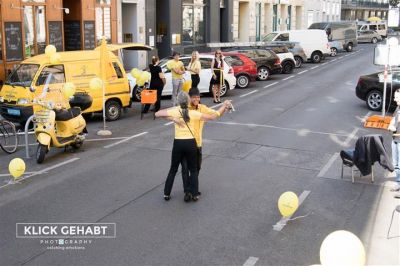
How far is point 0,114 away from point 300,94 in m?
10.9

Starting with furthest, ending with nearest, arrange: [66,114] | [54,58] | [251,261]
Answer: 1. [54,58]
2. [66,114]
3. [251,261]

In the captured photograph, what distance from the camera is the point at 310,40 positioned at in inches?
1318

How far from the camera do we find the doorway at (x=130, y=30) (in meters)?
27.5

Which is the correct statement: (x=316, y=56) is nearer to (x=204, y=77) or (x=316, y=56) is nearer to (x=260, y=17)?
(x=260, y=17)

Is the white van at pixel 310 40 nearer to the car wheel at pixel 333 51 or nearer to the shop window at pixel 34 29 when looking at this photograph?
the car wheel at pixel 333 51

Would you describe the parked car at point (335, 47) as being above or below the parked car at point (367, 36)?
below

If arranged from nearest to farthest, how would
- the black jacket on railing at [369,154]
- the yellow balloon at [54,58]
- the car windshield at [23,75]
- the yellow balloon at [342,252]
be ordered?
the yellow balloon at [342,252], the black jacket on railing at [369,154], the yellow balloon at [54,58], the car windshield at [23,75]

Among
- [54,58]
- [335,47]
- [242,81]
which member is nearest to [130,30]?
[242,81]

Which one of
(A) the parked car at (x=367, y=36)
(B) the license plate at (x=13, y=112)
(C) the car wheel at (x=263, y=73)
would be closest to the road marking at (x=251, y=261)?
(B) the license plate at (x=13, y=112)

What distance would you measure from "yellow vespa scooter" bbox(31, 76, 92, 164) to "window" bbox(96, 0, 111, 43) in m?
14.0

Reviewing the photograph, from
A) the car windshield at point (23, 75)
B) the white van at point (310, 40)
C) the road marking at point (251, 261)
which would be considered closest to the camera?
the road marking at point (251, 261)

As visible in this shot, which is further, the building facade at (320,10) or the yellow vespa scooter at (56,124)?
the building facade at (320,10)

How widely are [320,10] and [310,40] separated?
3254 centimetres

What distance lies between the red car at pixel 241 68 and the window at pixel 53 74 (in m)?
9.26
